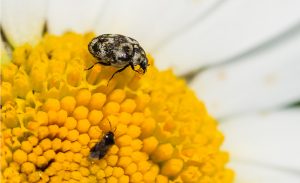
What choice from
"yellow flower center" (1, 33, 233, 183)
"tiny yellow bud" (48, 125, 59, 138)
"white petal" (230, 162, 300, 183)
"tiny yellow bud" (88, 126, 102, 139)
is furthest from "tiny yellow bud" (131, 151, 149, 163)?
"white petal" (230, 162, 300, 183)

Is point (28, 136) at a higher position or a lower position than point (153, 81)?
lower

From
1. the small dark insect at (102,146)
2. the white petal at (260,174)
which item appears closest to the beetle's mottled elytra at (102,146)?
the small dark insect at (102,146)

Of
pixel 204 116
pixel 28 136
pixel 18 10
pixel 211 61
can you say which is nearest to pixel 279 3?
pixel 211 61

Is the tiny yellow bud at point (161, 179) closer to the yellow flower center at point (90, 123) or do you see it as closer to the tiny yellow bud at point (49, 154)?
the yellow flower center at point (90, 123)

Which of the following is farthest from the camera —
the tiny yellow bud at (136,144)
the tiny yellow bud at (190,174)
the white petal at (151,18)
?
the white petal at (151,18)

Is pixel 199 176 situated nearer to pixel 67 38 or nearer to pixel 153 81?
pixel 153 81

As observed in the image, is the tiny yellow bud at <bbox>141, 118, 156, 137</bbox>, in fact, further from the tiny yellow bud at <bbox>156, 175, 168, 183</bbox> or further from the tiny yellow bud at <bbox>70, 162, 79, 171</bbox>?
the tiny yellow bud at <bbox>70, 162, 79, 171</bbox>
